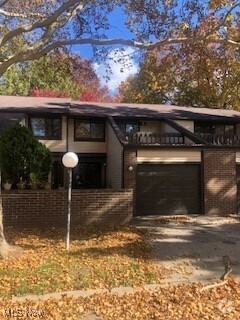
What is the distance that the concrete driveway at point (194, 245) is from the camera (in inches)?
315

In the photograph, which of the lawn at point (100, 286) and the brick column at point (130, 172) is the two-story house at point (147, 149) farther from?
the lawn at point (100, 286)

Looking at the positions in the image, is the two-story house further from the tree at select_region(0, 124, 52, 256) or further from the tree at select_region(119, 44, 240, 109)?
the tree at select_region(0, 124, 52, 256)

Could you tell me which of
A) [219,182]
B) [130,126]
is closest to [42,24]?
[219,182]

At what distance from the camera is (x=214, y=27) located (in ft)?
36.9

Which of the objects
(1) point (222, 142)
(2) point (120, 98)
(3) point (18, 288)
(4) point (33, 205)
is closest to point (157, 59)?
(1) point (222, 142)

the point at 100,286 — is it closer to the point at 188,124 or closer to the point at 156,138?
the point at 156,138

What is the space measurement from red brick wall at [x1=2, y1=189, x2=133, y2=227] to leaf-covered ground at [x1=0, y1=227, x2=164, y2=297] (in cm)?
131

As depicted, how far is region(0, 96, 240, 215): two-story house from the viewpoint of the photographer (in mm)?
16672

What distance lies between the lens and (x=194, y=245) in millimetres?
10547

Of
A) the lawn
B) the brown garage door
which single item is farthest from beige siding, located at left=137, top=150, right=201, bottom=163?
the lawn

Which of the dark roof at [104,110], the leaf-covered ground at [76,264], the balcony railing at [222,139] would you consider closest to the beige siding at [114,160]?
the dark roof at [104,110]

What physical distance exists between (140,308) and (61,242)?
492 centimetres

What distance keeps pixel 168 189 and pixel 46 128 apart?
26.6 ft

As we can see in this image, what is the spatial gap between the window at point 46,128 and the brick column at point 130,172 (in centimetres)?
583
